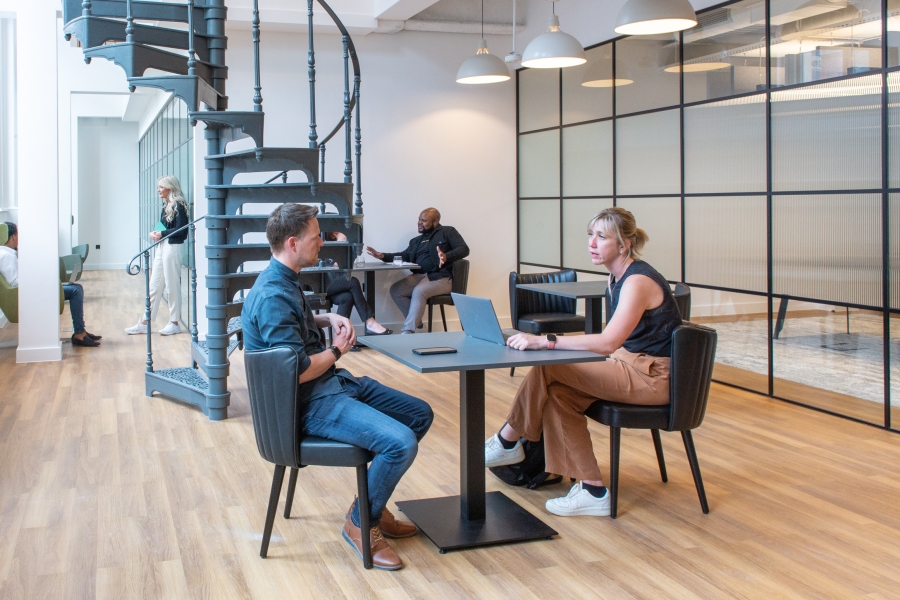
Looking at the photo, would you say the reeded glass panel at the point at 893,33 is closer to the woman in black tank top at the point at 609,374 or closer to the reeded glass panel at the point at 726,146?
the reeded glass panel at the point at 726,146

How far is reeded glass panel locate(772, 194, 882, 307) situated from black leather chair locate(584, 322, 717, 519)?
2.05 metres

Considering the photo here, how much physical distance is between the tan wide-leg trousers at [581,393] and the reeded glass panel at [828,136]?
7.79 feet

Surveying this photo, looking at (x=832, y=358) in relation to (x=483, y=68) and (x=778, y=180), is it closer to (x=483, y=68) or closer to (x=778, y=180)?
(x=778, y=180)

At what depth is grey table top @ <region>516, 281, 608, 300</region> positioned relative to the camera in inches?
218

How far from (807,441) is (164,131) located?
380 inches

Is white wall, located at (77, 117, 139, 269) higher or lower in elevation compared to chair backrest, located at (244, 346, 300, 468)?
higher

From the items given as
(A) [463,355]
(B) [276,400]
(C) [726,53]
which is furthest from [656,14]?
(B) [276,400]

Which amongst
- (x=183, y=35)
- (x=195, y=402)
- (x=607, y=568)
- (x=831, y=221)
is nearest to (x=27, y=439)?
(x=195, y=402)

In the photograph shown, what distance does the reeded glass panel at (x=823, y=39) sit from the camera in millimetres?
5094

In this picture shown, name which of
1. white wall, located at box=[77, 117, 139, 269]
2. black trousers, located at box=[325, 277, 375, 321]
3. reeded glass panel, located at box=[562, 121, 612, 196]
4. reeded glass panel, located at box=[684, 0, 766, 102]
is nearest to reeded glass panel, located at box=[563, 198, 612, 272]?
reeded glass panel, located at box=[562, 121, 612, 196]

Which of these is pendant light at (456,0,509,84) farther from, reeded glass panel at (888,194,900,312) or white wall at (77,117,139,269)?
white wall at (77,117,139,269)

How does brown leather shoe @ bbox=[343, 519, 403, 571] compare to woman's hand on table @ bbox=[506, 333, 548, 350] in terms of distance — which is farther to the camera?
woman's hand on table @ bbox=[506, 333, 548, 350]

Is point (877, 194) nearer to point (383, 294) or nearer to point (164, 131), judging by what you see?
point (383, 294)

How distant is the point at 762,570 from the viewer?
3.14 m
